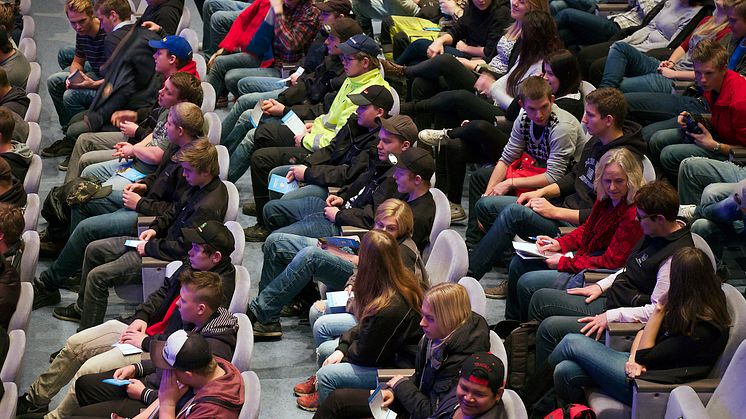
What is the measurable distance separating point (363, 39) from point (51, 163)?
8.69 ft

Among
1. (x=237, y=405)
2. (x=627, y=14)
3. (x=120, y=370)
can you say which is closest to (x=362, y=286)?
(x=237, y=405)

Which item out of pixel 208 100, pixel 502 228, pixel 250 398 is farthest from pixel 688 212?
pixel 208 100

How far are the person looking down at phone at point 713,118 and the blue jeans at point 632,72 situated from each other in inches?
28.6

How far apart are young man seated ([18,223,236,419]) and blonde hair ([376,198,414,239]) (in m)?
0.71

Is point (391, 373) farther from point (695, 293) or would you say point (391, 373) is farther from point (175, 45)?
point (175, 45)

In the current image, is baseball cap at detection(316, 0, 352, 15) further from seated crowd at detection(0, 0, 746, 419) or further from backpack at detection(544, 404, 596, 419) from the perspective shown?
backpack at detection(544, 404, 596, 419)

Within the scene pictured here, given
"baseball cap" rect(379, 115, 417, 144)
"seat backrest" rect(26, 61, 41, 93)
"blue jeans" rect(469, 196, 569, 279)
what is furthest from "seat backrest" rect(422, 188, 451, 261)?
"seat backrest" rect(26, 61, 41, 93)

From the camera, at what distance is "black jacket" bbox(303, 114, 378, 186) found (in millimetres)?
6312

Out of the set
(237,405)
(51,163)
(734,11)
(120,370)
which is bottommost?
(51,163)

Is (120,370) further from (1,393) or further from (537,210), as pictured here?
(537,210)

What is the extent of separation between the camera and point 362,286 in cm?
475

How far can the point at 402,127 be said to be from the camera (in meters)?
5.92

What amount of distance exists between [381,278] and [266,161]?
2346 mm

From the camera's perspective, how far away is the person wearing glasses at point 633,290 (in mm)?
4527
